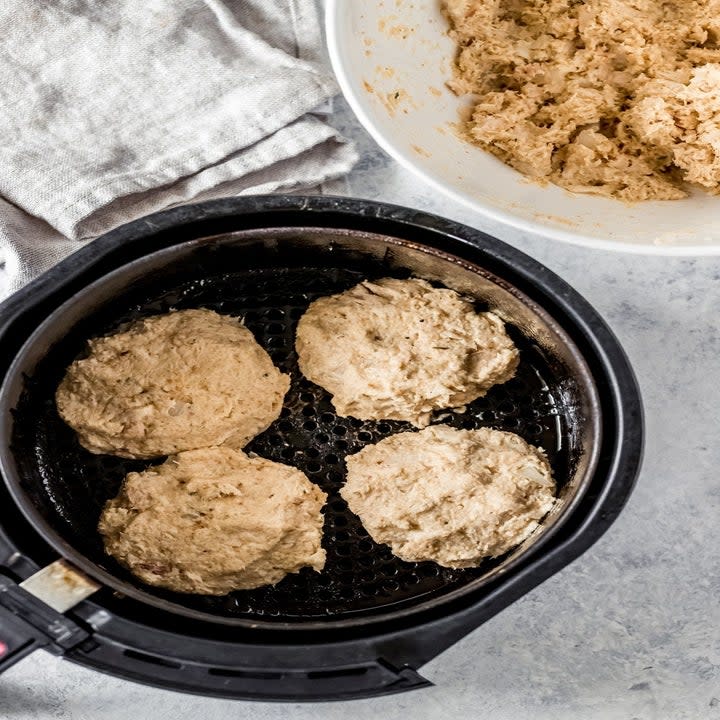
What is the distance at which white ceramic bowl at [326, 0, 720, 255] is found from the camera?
1049mm

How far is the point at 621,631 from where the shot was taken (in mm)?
1130

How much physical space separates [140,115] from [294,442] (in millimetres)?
458

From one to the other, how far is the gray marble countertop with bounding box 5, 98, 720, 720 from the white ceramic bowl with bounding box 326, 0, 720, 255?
12 centimetres

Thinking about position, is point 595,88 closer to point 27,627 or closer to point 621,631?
point 621,631

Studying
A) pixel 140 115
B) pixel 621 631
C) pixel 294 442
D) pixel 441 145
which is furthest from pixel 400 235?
pixel 621 631

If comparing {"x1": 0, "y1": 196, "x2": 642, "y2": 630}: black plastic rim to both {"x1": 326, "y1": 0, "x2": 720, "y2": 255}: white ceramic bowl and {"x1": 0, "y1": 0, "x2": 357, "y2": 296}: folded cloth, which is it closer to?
{"x1": 326, "y1": 0, "x2": 720, "y2": 255}: white ceramic bowl

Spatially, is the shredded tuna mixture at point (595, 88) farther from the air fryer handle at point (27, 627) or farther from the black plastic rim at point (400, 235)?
the air fryer handle at point (27, 627)

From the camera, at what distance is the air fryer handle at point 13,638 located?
87 cm

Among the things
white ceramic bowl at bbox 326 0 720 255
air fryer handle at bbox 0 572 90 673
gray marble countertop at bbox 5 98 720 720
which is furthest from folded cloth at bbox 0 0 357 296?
air fryer handle at bbox 0 572 90 673

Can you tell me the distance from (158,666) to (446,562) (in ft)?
1.01

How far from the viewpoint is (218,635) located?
948 millimetres

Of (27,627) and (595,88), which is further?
(595,88)

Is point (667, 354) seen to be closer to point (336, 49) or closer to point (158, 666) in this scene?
point (336, 49)

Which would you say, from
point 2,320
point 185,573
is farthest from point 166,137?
point 185,573
